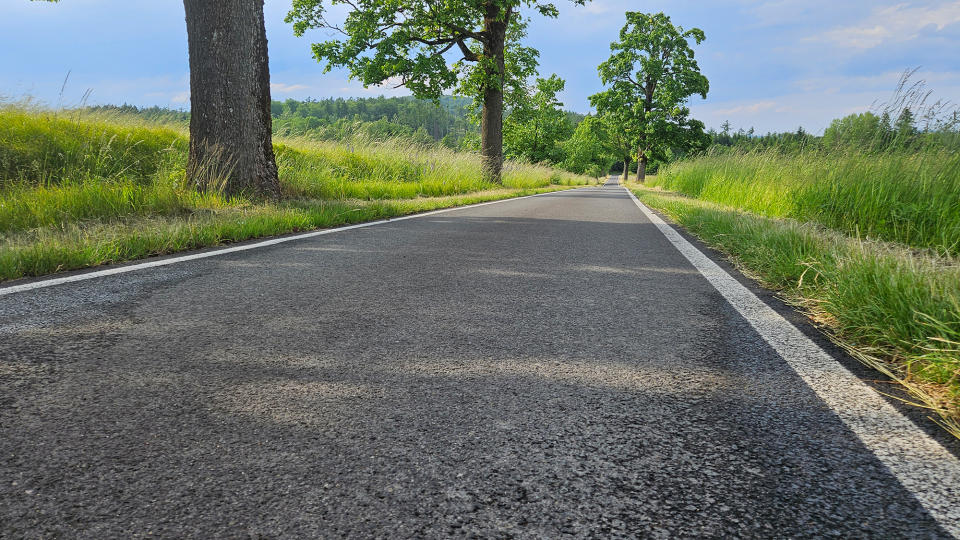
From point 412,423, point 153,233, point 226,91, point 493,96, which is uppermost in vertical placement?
point 493,96

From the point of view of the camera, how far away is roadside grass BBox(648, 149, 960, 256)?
14.8 feet

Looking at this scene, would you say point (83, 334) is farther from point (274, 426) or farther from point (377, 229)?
point (377, 229)

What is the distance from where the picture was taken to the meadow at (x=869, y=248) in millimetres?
2086

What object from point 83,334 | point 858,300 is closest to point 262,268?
point 83,334

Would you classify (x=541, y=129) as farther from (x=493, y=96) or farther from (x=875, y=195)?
(x=875, y=195)

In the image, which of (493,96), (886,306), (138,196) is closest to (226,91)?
(138,196)

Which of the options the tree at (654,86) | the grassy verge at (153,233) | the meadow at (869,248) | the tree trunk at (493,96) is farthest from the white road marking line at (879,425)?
the tree at (654,86)

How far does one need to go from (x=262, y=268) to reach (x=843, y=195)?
18.3 ft

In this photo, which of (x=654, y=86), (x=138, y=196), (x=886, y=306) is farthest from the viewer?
(x=654, y=86)

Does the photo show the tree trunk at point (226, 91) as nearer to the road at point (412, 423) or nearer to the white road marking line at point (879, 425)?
the road at point (412, 423)

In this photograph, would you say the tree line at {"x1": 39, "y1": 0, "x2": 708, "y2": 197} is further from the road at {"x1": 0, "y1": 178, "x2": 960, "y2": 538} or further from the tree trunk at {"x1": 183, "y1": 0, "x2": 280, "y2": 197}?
the road at {"x1": 0, "y1": 178, "x2": 960, "y2": 538}

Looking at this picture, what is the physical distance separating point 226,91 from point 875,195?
23.6ft

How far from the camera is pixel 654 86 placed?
40.1 meters

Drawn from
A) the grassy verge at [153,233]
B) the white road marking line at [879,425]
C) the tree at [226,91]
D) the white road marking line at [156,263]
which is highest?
the tree at [226,91]
